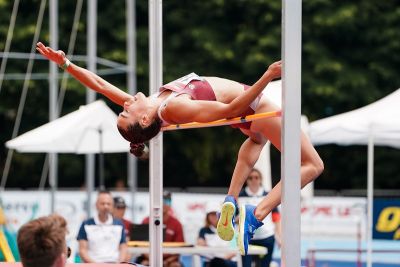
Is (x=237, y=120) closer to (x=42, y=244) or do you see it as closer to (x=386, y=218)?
(x=42, y=244)

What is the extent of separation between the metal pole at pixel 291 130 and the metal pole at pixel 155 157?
1.55 meters

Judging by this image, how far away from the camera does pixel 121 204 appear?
37.7 feet

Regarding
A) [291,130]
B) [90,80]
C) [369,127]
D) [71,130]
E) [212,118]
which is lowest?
[291,130]

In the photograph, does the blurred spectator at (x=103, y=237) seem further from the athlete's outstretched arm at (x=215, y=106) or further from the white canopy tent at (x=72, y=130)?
the athlete's outstretched arm at (x=215, y=106)

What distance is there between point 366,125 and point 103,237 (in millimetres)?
3083

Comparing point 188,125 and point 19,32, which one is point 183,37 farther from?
point 188,125

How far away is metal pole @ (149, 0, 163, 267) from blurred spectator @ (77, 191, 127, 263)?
3.63m

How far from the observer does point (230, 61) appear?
25.1m

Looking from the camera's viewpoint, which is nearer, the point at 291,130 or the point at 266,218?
the point at 291,130

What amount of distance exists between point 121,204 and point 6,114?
1531 cm

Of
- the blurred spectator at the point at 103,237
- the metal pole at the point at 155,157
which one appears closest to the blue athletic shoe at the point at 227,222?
the metal pole at the point at 155,157

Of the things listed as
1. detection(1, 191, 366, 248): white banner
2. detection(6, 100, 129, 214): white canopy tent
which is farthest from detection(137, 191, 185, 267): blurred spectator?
detection(1, 191, 366, 248): white banner

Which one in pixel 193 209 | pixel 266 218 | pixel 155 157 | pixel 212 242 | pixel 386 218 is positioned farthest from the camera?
pixel 193 209

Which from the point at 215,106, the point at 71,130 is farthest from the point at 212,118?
the point at 71,130
